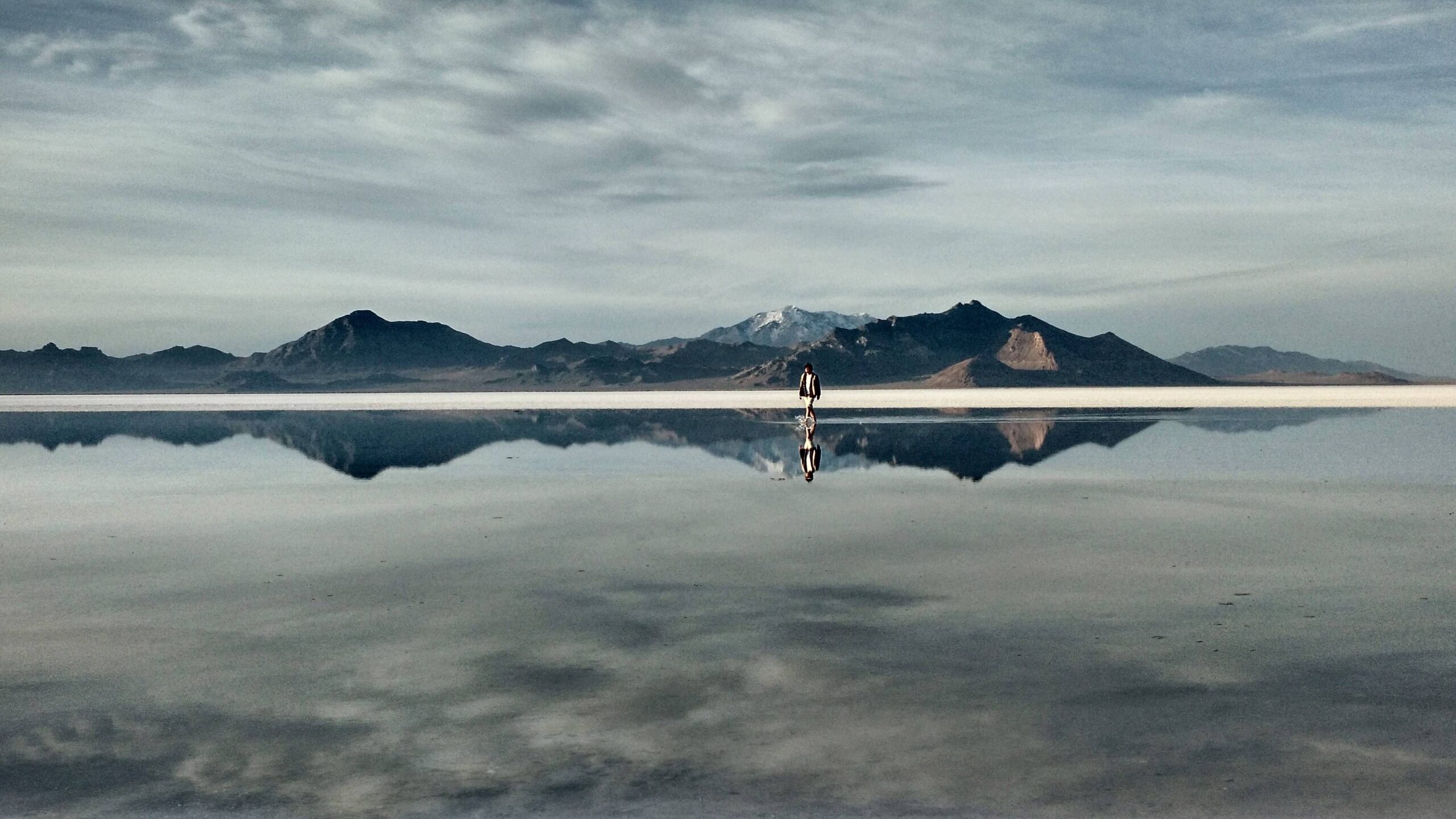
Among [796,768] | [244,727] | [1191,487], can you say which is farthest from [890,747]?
[1191,487]

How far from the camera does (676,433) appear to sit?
4297 cm

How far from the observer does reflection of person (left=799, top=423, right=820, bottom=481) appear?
25.2m

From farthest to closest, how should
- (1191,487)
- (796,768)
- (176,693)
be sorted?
(1191,487)
(176,693)
(796,768)

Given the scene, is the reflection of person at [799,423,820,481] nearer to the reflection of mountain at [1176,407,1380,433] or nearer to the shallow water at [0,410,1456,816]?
the shallow water at [0,410,1456,816]

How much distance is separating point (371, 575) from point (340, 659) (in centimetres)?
404

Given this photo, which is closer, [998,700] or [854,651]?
[998,700]

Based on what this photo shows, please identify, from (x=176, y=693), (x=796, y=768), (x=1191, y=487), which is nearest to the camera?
(x=796, y=768)

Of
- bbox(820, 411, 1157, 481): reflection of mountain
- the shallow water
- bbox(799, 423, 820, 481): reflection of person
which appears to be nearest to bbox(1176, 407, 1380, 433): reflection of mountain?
bbox(820, 411, 1157, 481): reflection of mountain

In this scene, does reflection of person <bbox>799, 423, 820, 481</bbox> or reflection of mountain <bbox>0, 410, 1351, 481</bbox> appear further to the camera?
reflection of mountain <bbox>0, 410, 1351, 481</bbox>

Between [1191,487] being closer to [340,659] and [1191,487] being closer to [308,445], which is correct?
[340,659]

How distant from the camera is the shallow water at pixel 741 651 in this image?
6445 mm

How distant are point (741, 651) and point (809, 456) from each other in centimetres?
2052

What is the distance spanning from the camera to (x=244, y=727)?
297 inches

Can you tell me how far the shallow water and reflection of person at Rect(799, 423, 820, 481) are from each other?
3.56 m
